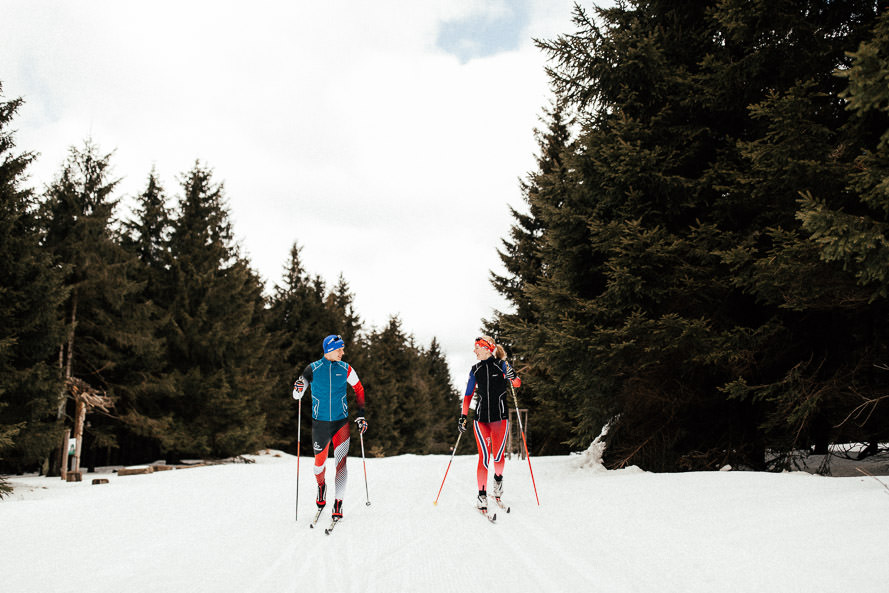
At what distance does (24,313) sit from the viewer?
42.3ft

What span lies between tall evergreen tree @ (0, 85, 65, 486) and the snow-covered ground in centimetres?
531

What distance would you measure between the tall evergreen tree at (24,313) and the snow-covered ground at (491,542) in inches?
209

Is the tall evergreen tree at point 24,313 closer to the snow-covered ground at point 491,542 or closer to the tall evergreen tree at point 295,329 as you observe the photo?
the snow-covered ground at point 491,542

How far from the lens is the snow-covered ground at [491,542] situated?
424 centimetres

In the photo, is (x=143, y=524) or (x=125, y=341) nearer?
(x=143, y=524)

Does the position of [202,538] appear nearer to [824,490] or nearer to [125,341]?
[824,490]

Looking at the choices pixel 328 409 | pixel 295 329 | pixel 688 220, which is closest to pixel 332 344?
pixel 328 409

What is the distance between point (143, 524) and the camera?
6.95 meters

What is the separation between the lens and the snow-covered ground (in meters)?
4.24

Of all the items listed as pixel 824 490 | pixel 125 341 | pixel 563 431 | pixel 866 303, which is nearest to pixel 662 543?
pixel 824 490

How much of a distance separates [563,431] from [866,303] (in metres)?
15.0

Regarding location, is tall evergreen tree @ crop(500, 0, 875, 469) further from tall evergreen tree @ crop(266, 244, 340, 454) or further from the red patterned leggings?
Answer: tall evergreen tree @ crop(266, 244, 340, 454)

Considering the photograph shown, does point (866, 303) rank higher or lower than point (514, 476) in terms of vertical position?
higher

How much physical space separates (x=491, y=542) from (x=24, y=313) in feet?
43.2
